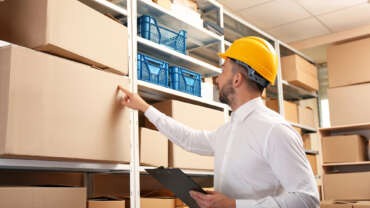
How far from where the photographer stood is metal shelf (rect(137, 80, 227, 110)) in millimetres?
2383

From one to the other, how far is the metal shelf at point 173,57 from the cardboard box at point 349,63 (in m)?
1.64

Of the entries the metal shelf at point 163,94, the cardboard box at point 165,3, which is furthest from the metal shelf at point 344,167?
the cardboard box at point 165,3

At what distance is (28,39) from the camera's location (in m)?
1.71

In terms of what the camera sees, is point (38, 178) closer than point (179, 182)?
No

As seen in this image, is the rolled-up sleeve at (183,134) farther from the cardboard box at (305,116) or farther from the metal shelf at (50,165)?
the cardboard box at (305,116)

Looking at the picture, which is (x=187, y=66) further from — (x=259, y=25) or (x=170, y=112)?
(x=259, y=25)

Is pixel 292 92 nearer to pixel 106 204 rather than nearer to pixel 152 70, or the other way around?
pixel 152 70

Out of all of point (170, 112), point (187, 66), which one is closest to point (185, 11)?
point (187, 66)

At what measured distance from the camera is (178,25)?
284 centimetres

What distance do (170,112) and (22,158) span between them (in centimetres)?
110

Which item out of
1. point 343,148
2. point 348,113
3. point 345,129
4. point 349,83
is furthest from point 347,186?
point 349,83

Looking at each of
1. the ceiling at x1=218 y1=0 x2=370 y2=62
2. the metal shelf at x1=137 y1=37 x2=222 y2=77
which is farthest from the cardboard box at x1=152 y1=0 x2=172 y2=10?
the ceiling at x1=218 y1=0 x2=370 y2=62

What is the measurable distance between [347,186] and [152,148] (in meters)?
2.18

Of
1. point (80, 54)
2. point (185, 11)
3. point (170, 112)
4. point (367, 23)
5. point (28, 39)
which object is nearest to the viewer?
point (28, 39)
